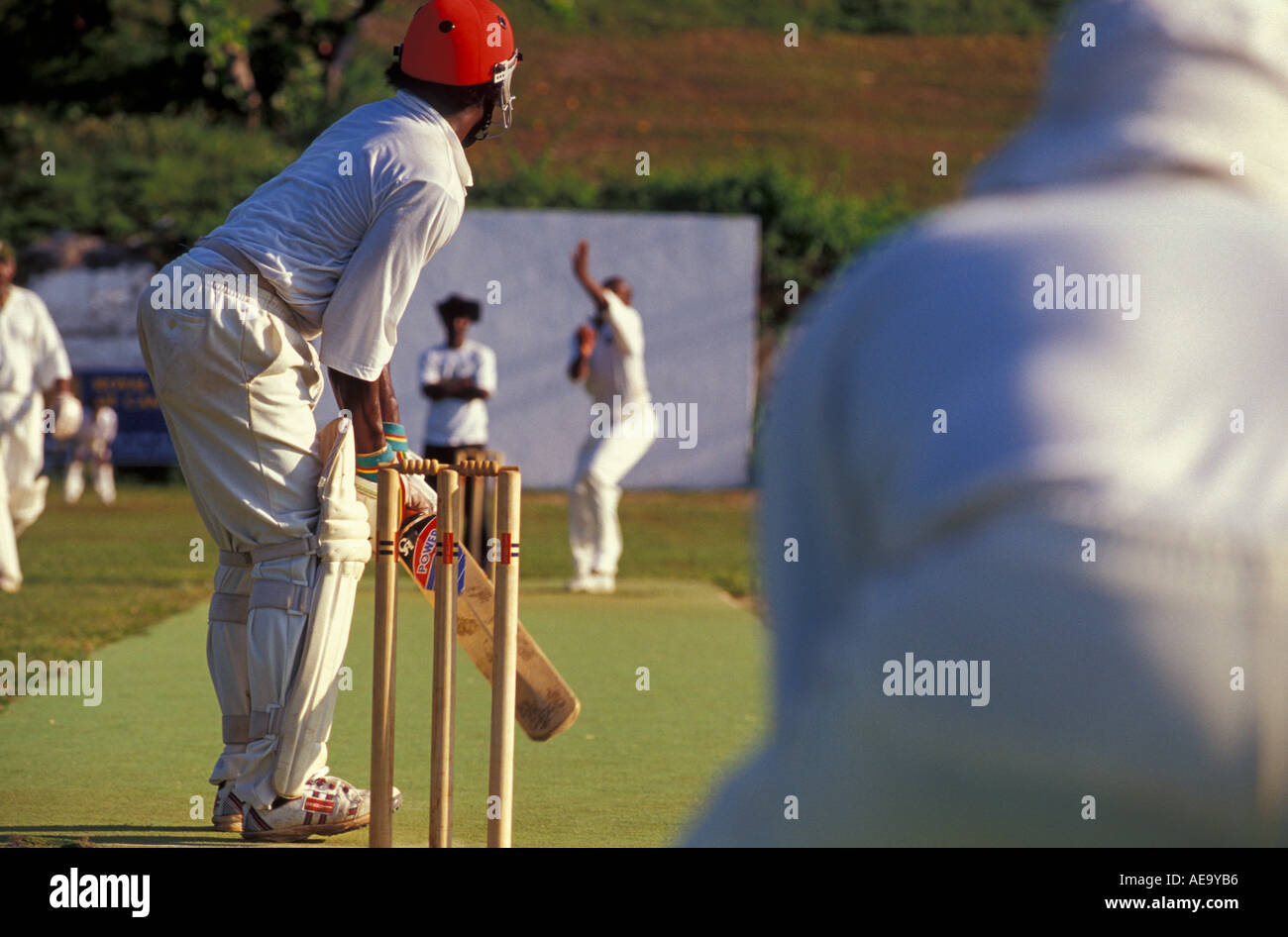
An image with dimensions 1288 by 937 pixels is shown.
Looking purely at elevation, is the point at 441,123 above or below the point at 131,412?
below

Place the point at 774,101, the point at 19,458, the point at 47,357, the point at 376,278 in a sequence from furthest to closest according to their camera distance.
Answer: the point at 774,101
the point at 47,357
the point at 19,458
the point at 376,278

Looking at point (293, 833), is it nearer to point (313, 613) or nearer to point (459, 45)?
point (313, 613)

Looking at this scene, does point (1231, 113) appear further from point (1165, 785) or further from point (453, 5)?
point (453, 5)

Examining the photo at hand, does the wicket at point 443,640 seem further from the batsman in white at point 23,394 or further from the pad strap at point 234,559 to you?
the batsman in white at point 23,394

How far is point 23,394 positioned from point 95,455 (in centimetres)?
1055

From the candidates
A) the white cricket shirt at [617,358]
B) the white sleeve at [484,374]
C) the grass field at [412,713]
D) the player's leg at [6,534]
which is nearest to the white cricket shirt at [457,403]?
the white sleeve at [484,374]

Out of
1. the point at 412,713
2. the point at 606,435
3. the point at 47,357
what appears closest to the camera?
the point at 412,713

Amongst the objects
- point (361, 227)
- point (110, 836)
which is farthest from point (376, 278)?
point (110, 836)

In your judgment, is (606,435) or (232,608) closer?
(232,608)

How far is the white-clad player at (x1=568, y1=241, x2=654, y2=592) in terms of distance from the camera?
37.1ft

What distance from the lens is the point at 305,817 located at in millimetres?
4250

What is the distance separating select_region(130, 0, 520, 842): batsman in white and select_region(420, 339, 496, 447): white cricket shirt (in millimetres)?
7242

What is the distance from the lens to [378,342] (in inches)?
164
